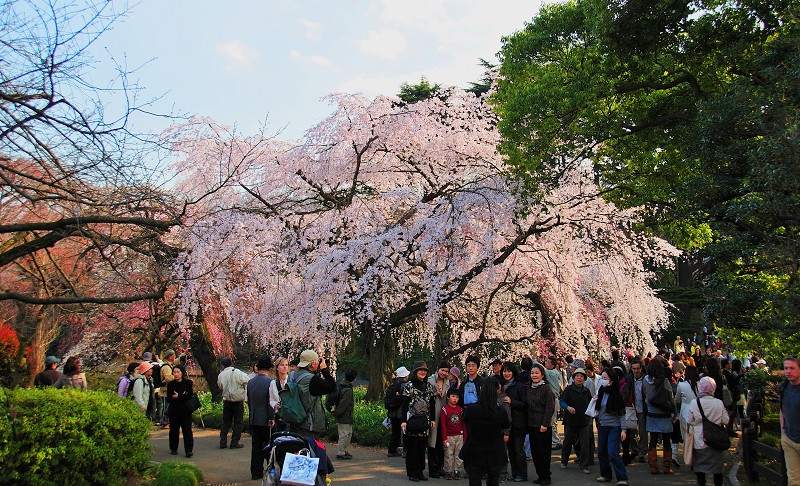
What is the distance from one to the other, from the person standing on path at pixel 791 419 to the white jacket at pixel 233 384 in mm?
8246

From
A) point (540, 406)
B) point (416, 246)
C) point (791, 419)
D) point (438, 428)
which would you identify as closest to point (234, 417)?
point (438, 428)

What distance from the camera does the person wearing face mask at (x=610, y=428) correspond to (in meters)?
8.91

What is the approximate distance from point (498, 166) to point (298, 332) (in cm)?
604

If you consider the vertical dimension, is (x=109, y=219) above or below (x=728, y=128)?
below

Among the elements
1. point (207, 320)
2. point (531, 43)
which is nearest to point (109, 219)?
point (531, 43)

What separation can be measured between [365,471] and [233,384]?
3068mm

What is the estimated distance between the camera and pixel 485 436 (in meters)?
7.61

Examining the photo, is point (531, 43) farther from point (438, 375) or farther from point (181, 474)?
point (181, 474)

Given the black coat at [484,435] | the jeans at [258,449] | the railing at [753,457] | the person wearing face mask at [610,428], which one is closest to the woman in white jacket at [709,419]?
the railing at [753,457]

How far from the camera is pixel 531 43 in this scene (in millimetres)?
13664

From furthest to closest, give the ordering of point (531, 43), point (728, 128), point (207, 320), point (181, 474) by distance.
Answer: point (207, 320), point (531, 43), point (728, 128), point (181, 474)

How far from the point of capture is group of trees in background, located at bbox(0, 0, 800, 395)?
821 centimetres

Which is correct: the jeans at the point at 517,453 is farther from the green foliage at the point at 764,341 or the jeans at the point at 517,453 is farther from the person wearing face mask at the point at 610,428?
the green foliage at the point at 764,341

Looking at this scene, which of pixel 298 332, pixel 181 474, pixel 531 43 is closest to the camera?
pixel 181 474
